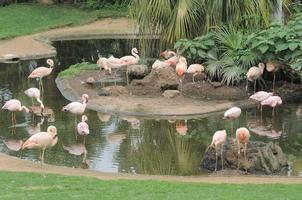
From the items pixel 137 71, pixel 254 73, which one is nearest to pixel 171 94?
pixel 137 71

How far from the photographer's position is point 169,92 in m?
15.4

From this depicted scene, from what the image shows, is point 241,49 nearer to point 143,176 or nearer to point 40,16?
point 143,176

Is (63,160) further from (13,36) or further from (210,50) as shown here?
(13,36)

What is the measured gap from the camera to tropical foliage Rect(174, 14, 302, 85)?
15062 millimetres

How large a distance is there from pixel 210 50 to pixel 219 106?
2.48 m

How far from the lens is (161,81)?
1587 cm

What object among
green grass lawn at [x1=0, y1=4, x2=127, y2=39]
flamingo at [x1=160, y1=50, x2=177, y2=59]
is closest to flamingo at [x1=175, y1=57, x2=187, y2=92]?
flamingo at [x1=160, y1=50, x2=177, y2=59]

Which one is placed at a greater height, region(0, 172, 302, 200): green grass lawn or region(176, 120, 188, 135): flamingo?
region(0, 172, 302, 200): green grass lawn

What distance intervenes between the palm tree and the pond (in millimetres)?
2902

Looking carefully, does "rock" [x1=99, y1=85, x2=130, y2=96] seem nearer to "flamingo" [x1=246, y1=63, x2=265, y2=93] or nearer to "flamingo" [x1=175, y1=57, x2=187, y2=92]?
"flamingo" [x1=175, y1=57, x2=187, y2=92]

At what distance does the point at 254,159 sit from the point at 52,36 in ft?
51.5

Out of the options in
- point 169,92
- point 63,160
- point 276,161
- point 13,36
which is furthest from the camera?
point 13,36

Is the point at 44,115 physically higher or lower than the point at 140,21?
lower

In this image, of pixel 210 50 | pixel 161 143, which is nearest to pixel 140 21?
pixel 210 50
